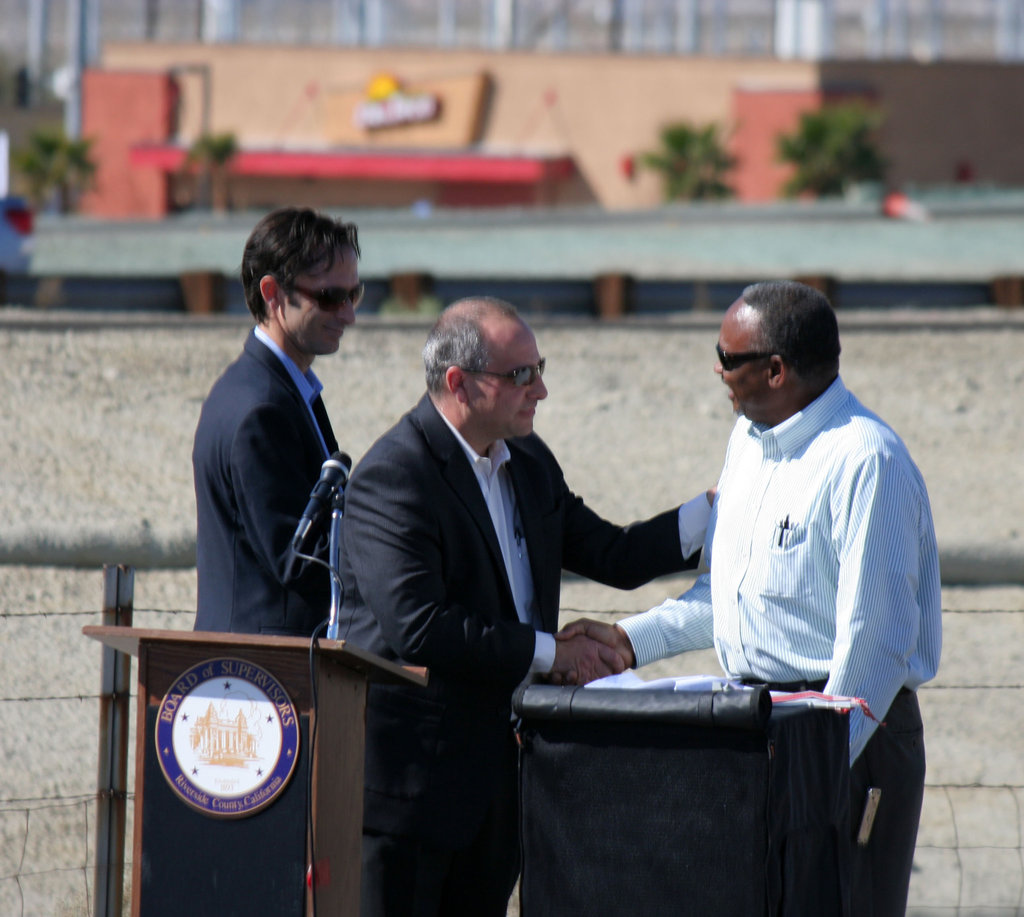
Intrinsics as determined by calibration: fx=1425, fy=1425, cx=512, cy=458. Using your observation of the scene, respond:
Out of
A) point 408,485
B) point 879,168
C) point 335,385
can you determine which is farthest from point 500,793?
point 879,168

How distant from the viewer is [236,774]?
2.82m

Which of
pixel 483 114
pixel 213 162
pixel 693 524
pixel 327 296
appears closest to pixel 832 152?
pixel 483 114

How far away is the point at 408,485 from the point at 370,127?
3732 centimetres

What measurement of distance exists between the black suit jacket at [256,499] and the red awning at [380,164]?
34.8 metres

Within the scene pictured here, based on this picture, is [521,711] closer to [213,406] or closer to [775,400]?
[775,400]

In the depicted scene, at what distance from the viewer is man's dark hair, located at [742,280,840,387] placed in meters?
3.01

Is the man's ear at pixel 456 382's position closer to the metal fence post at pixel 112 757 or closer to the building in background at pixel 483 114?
the metal fence post at pixel 112 757

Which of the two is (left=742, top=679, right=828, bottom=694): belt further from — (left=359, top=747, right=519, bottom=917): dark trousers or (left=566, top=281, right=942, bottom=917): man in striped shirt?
(left=359, top=747, right=519, bottom=917): dark trousers

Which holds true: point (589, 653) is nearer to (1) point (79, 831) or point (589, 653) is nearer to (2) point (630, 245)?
(1) point (79, 831)

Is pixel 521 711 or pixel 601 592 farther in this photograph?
pixel 601 592

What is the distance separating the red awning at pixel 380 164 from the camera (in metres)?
37.8

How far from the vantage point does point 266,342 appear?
11.6 ft

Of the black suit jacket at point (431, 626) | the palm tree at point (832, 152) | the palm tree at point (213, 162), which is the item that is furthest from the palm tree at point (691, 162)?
the black suit jacket at point (431, 626)

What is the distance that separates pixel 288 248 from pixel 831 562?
1534 millimetres
